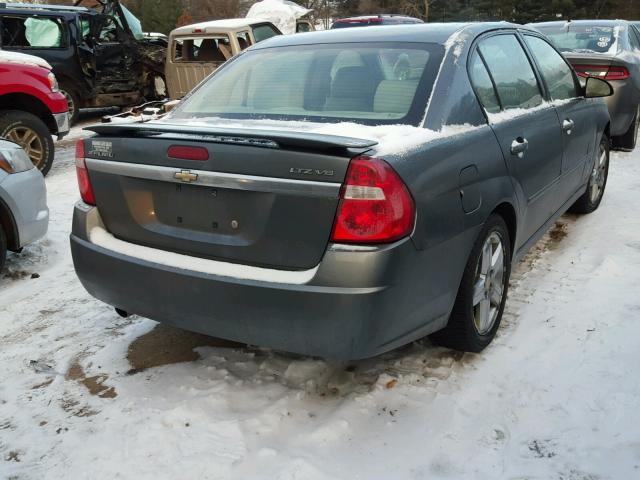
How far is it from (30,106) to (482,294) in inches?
251

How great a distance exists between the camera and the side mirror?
4598 mm

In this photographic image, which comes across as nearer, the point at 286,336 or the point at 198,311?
the point at 286,336

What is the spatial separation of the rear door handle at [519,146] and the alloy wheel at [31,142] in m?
5.73

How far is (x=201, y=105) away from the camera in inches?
131

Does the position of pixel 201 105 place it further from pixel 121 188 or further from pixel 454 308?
pixel 454 308

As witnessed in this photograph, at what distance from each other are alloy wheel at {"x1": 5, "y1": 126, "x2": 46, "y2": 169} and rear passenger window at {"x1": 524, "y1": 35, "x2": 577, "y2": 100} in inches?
219

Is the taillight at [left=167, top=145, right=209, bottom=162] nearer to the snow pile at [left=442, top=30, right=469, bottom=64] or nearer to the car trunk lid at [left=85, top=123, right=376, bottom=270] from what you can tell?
the car trunk lid at [left=85, top=123, right=376, bottom=270]

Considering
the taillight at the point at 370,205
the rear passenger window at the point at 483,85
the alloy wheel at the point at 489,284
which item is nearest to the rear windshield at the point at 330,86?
the rear passenger window at the point at 483,85

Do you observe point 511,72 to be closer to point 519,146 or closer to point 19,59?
point 519,146

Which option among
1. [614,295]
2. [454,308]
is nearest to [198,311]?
[454,308]

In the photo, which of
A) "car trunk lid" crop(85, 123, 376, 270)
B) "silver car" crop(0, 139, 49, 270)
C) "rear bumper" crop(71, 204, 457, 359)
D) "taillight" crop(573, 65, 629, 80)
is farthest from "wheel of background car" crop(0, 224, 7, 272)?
"taillight" crop(573, 65, 629, 80)

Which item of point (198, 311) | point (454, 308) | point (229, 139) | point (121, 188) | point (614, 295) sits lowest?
point (614, 295)

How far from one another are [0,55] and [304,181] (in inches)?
246

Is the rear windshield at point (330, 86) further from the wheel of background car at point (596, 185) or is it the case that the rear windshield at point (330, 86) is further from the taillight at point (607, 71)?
the taillight at point (607, 71)
